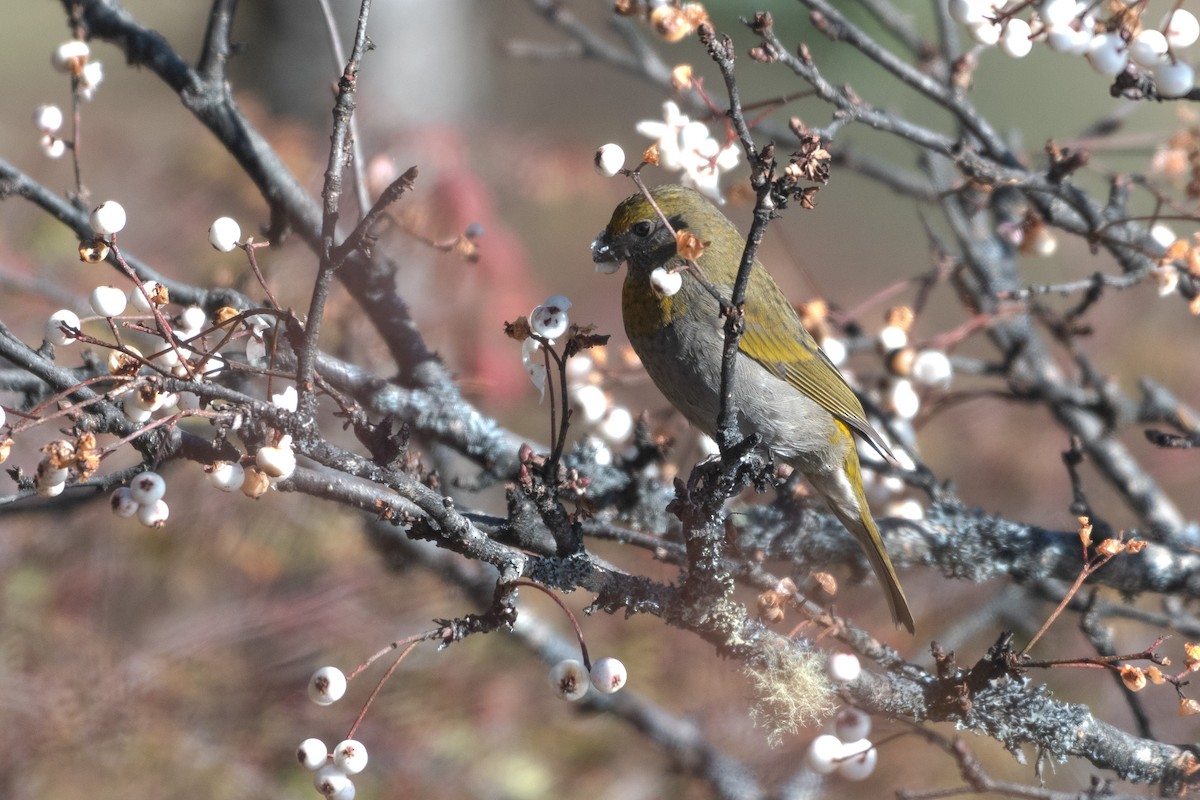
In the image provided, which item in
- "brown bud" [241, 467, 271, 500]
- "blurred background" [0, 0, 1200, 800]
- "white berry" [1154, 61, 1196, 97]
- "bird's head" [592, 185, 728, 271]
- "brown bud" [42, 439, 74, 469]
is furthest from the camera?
"blurred background" [0, 0, 1200, 800]

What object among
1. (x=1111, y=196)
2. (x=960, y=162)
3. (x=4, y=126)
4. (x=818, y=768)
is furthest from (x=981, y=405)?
(x=4, y=126)

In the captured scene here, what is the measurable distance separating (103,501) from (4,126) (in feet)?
9.67

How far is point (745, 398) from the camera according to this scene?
9.16ft

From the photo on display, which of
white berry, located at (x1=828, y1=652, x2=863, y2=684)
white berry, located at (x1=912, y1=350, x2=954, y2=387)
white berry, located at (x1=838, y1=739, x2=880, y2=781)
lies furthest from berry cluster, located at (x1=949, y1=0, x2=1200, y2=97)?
white berry, located at (x1=838, y1=739, x2=880, y2=781)

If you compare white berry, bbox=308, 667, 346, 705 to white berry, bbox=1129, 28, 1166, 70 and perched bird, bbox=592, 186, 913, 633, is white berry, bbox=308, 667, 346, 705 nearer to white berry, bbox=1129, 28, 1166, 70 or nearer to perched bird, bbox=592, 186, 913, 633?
perched bird, bbox=592, 186, 913, 633

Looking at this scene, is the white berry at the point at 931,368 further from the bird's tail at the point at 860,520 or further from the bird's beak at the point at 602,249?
the bird's beak at the point at 602,249

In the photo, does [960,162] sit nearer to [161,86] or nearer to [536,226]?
[536,226]

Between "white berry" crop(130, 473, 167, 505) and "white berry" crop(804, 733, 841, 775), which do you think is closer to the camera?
"white berry" crop(130, 473, 167, 505)

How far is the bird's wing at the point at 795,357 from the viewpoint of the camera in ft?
9.29

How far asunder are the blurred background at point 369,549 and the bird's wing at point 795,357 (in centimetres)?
17

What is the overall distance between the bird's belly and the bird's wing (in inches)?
1.2

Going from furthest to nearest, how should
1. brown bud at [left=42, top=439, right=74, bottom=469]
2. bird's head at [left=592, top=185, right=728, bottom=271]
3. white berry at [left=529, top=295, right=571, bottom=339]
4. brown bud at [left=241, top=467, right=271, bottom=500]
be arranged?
1. bird's head at [left=592, top=185, right=728, bottom=271]
2. white berry at [left=529, top=295, right=571, bottom=339]
3. brown bud at [left=241, top=467, right=271, bottom=500]
4. brown bud at [left=42, top=439, right=74, bottom=469]

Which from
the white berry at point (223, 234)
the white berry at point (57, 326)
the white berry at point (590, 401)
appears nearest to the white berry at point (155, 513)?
the white berry at point (57, 326)

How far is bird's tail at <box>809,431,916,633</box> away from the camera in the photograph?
262 centimetres
